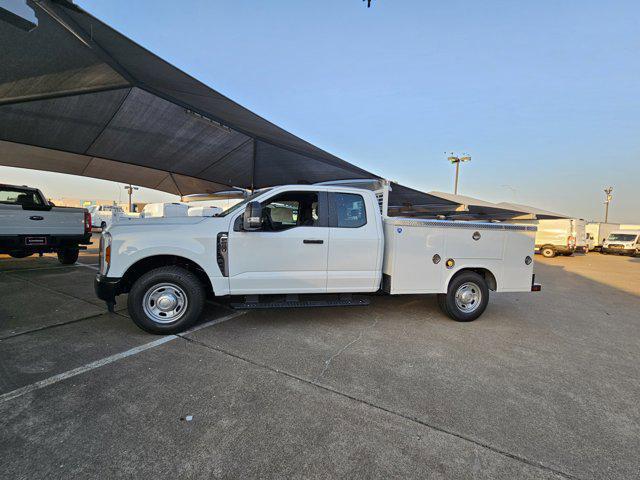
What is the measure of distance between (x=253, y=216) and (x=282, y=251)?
27.6 inches

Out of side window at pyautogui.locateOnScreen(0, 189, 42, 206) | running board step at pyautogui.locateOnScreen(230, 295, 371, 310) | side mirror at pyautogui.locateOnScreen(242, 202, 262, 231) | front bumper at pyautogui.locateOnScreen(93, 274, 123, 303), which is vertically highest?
side window at pyautogui.locateOnScreen(0, 189, 42, 206)

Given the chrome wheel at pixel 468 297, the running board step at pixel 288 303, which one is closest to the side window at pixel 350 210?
the running board step at pixel 288 303

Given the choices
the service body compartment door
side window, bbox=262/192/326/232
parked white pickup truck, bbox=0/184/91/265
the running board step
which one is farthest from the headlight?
parked white pickup truck, bbox=0/184/91/265

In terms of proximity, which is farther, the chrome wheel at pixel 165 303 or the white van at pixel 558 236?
the white van at pixel 558 236

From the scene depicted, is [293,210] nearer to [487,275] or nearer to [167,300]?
[167,300]

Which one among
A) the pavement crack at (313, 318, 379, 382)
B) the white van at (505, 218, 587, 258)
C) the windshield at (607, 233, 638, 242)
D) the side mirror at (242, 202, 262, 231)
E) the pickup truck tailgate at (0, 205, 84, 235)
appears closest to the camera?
the pavement crack at (313, 318, 379, 382)

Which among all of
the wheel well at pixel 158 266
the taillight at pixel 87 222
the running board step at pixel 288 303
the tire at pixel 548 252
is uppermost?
the taillight at pixel 87 222

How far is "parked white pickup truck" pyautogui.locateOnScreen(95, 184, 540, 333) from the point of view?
409 cm

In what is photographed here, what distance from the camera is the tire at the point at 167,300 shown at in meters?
4.04

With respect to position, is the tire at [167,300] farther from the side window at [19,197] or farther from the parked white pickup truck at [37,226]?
the side window at [19,197]

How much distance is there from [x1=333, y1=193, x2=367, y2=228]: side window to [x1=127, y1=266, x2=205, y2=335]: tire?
2227 mm

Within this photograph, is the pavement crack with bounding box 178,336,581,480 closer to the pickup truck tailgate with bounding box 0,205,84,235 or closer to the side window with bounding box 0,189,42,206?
the pickup truck tailgate with bounding box 0,205,84,235

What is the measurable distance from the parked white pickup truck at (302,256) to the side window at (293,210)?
15 mm

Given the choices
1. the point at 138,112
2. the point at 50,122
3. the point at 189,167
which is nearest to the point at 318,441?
the point at 138,112
